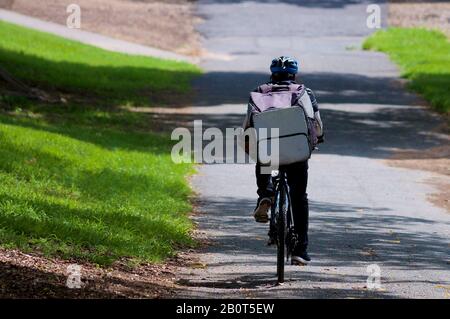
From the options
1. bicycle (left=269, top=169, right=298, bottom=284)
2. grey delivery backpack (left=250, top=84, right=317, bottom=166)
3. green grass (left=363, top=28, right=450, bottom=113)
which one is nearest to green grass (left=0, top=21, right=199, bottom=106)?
green grass (left=363, top=28, right=450, bottom=113)

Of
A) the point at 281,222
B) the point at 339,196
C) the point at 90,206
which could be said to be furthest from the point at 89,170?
the point at 281,222

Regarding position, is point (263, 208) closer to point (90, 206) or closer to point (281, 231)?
point (281, 231)

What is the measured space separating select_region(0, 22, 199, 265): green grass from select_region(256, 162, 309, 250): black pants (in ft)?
4.68

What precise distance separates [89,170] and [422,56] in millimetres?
21167

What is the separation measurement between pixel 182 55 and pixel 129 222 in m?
24.2

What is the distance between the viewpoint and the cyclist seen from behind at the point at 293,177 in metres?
9.95

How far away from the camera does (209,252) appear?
1172 centimetres

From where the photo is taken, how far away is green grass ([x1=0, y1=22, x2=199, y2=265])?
437 inches

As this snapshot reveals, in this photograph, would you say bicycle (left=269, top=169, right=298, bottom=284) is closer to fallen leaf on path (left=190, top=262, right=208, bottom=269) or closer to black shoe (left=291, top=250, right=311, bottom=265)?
black shoe (left=291, top=250, right=311, bottom=265)

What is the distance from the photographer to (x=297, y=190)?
10.1 m

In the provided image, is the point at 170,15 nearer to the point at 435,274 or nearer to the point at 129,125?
the point at 129,125

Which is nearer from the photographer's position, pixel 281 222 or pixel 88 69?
pixel 281 222

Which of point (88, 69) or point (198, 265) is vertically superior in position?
point (88, 69)

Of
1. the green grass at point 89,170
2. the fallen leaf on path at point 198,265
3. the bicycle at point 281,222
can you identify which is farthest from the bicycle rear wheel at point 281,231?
the green grass at point 89,170
